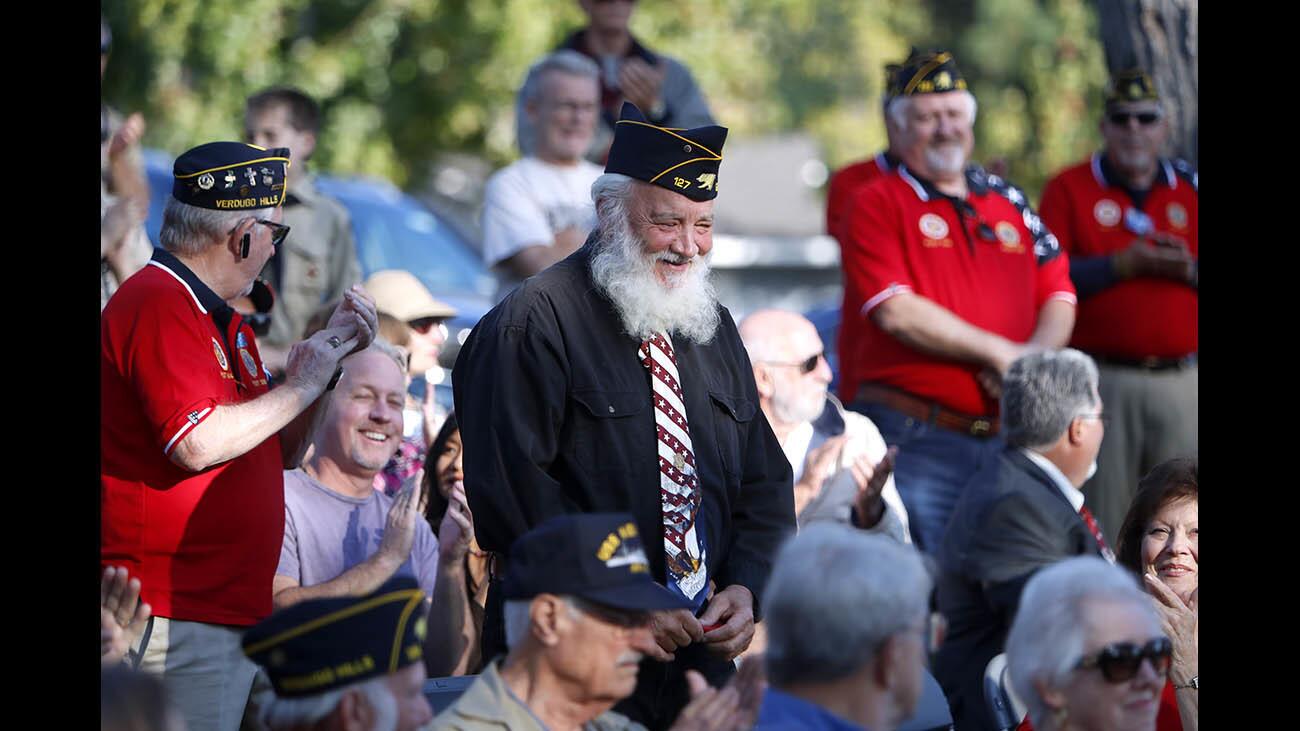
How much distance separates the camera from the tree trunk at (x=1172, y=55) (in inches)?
354

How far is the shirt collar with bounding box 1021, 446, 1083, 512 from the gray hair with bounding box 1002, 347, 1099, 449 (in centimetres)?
4

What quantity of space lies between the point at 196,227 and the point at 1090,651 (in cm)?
254

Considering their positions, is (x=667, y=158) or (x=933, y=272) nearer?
(x=667, y=158)

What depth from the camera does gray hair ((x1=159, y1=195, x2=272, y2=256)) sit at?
497cm

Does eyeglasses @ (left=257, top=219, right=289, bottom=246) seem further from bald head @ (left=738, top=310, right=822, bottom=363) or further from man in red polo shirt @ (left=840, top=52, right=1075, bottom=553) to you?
man in red polo shirt @ (left=840, top=52, right=1075, bottom=553)

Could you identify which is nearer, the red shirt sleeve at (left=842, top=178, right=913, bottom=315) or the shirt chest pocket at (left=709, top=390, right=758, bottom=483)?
the shirt chest pocket at (left=709, top=390, right=758, bottom=483)

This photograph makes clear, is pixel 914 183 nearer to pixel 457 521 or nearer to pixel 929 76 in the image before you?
pixel 929 76

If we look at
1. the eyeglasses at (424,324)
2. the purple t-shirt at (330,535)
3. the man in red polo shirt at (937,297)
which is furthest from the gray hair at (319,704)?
the man in red polo shirt at (937,297)

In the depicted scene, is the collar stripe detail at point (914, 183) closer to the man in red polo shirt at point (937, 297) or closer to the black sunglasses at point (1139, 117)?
the man in red polo shirt at point (937, 297)

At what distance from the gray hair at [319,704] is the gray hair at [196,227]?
164cm

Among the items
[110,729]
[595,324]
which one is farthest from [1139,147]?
[110,729]

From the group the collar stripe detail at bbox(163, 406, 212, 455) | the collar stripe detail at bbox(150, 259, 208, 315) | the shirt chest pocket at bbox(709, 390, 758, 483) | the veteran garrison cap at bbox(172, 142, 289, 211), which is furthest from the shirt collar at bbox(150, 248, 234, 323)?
the shirt chest pocket at bbox(709, 390, 758, 483)

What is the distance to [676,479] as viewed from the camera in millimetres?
4715

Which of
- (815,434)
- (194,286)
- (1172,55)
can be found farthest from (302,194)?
(1172,55)
